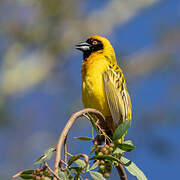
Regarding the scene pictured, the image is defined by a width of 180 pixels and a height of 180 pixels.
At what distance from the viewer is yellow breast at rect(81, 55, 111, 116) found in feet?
13.8

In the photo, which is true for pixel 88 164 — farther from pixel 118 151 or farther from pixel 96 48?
pixel 96 48

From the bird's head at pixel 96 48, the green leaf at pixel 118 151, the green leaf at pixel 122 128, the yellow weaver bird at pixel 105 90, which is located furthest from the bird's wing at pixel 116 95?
the green leaf at pixel 118 151

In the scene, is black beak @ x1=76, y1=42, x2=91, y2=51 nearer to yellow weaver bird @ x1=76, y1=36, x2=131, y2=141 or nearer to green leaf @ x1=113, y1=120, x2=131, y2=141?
yellow weaver bird @ x1=76, y1=36, x2=131, y2=141

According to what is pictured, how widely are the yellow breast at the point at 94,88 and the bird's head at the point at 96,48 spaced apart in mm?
542

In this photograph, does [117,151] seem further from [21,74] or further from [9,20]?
[9,20]

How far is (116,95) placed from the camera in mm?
4332

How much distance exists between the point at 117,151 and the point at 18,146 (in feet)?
31.0

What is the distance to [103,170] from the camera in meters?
2.13

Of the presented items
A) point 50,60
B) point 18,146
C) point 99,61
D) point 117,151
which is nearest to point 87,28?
point 50,60

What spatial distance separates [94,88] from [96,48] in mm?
1110

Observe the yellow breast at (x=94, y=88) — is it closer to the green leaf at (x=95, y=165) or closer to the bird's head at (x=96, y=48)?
the bird's head at (x=96, y=48)

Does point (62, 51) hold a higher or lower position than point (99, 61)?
higher

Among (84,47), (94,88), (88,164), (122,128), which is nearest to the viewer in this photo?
(88,164)

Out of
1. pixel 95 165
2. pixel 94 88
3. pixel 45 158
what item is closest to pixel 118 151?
pixel 95 165
